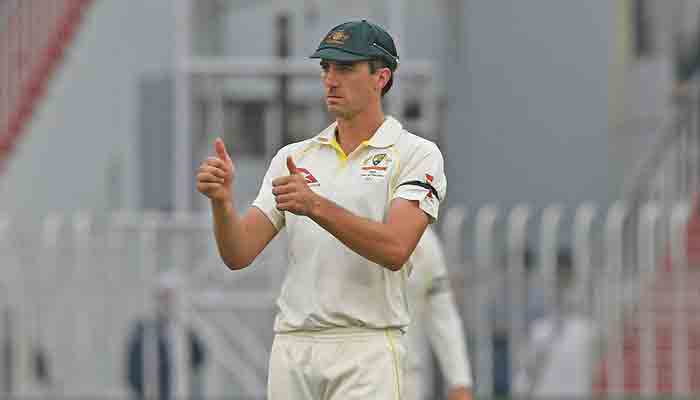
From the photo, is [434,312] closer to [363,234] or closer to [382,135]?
[382,135]

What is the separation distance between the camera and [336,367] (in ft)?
19.0

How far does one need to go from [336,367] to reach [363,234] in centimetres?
52

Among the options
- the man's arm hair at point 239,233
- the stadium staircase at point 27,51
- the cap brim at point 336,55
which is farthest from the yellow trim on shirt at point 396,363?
the stadium staircase at point 27,51

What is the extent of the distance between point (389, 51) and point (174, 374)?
28.8 ft

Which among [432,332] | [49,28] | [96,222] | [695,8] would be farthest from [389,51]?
[695,8]

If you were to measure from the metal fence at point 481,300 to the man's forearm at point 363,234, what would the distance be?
334 inches

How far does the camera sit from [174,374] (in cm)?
1431

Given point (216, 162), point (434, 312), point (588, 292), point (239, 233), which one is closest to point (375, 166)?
point (239, 233)

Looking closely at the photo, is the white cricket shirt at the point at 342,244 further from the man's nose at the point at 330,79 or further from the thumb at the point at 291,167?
the thumb at the point at 291,167

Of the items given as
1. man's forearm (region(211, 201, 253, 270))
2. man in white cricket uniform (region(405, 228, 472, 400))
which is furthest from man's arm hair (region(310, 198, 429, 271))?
man in white cricket uniform (region(405, 228, 472, 400))

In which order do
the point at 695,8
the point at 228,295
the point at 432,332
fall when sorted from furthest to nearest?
the point at 695,8, the point at 228,295, the point at 432,332

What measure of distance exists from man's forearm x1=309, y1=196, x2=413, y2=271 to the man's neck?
410mm

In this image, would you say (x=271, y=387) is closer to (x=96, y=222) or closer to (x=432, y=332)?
(x=432, y=332)

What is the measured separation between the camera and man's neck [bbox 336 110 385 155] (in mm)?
5910
